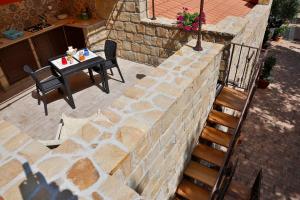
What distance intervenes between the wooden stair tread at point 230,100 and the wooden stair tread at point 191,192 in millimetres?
1971

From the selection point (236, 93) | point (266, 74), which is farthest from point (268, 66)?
point (236, 93)

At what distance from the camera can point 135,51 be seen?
7.09 metres

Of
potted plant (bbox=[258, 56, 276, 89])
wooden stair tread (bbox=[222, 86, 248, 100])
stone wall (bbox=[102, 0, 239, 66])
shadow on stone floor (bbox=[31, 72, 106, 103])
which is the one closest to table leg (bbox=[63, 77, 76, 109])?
shadow on stone floor (bbox=[31, 72, 106, 103])

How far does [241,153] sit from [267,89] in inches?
Result: 198

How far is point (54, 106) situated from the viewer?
18.7 feet

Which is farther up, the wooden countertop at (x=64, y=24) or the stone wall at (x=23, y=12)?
the stone wall at (x=23, y=12)

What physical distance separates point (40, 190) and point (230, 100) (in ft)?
15.1

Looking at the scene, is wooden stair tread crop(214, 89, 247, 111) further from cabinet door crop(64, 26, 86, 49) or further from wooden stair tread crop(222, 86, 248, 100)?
cabinet door crop(64, 26, 86, 49)

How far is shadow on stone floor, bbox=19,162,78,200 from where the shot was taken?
2.20 m

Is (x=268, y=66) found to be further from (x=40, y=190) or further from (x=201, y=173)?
(x=40, y=190)

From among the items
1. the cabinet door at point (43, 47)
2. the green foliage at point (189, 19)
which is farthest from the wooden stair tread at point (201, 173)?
the cabinet door at point (43, 47)

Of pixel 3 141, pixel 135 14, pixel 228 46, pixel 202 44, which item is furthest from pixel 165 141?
pixel 135 14

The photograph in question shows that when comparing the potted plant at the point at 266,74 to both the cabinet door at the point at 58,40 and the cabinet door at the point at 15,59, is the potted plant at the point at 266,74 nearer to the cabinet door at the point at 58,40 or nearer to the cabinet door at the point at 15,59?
the cabinet door at the point at 58,40

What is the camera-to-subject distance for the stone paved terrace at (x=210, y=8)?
701 centimetres
